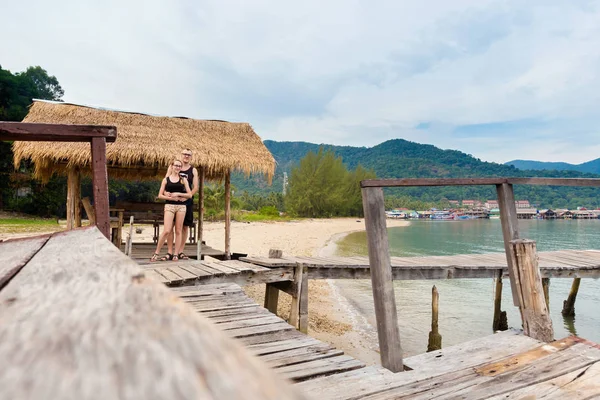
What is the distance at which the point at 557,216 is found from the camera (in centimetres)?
7169

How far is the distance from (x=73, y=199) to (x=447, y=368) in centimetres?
768

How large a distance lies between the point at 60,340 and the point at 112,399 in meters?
0.14

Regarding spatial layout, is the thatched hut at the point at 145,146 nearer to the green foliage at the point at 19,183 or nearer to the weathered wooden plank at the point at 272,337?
the weathered wooden plank at the point at 272,337

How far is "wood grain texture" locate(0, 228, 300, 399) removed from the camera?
0.30 metres

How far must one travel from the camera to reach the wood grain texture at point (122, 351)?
11.8 inches

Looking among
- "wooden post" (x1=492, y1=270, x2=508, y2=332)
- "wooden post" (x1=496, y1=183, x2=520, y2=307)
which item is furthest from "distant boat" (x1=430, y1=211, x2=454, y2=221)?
"wooden post" (x1=496, y1=183, x2=520, y2=307)

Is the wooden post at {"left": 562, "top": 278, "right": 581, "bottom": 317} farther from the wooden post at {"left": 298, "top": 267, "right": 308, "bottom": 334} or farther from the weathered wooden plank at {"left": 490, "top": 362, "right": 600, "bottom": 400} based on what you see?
the weathered wooden plank at {"left": 490, "top": 362, "right": 600, "bottom": 400}

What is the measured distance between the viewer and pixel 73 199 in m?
7.91

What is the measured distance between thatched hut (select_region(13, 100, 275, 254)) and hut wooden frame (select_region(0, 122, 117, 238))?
512cm

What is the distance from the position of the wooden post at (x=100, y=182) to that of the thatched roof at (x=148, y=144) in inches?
211

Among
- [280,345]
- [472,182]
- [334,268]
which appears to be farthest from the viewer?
[334,268]

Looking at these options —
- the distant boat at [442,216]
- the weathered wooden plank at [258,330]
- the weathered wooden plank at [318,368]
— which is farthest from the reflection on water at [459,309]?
the distant boat at [442,216]

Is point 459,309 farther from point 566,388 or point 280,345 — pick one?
point 280,345

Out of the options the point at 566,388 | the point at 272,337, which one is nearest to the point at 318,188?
the point at 272,337
